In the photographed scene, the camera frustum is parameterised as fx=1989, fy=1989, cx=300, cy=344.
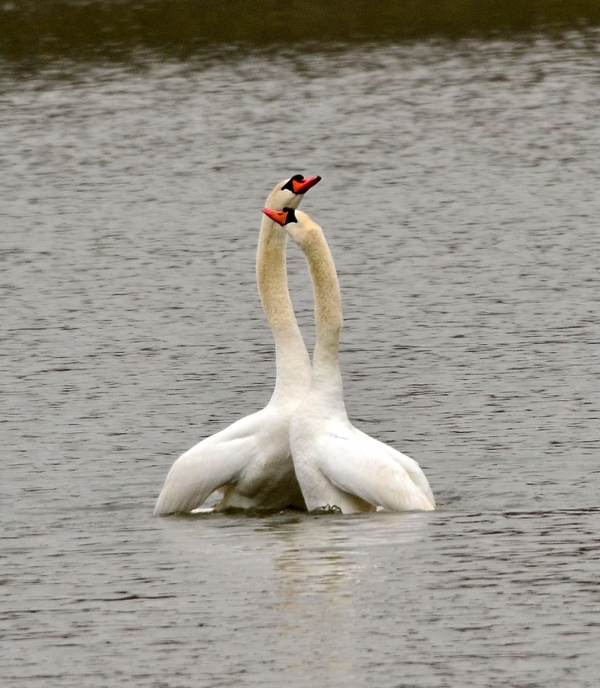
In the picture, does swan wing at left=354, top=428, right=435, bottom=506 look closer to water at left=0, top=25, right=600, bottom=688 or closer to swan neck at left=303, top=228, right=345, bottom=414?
water at left=0, top=25, right=600, bottom=688

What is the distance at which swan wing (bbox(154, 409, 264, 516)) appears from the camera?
40.3ft

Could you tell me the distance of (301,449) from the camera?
12008 millimetres

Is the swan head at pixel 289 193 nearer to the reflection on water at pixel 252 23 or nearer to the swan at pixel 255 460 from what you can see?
the swan at pixel 255 460

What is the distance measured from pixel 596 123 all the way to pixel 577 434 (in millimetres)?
19780

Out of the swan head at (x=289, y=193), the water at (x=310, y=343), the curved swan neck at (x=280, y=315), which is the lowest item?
the water at (x=310, y=343)

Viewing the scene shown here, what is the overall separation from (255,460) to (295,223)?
61.5 inches

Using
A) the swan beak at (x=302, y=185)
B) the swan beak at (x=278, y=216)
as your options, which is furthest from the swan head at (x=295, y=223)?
the swan beak at (x=302, y=185)

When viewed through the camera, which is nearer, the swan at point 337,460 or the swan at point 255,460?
the swan at point 337,460

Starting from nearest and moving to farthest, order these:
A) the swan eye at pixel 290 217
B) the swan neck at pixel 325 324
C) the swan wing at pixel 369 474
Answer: the swan wing at pixel 369 474 < the swan neck at pixel 325 324 < the swan eye at pixel 290 217

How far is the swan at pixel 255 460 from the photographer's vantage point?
12.3 meters

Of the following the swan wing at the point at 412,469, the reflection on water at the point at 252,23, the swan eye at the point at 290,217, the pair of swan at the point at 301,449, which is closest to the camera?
the pair of swan at the point at 301,449

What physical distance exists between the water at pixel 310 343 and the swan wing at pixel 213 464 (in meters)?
0.19

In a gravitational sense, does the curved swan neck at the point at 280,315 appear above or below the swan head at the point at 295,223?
below

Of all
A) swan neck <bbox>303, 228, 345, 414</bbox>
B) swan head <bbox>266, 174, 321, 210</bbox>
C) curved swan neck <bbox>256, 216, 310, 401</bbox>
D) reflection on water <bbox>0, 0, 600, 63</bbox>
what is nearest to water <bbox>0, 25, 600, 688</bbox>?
swan neck <bbox>303, 228, 345, 414</bbox>
